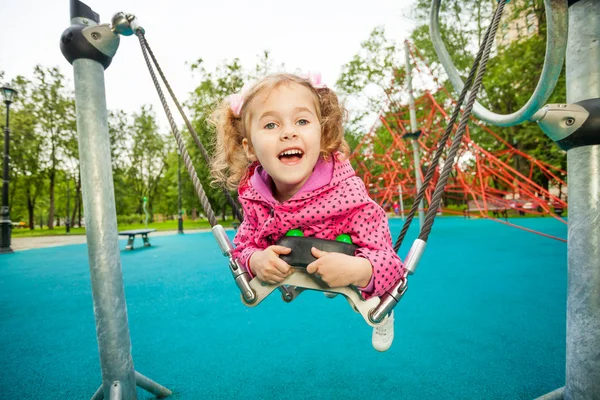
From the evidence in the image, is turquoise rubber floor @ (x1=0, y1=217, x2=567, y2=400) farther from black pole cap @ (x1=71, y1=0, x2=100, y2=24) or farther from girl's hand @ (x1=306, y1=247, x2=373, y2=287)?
black pole cap @ (x1=71, y1=0, x2=100, y2=24)

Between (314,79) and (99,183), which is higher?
(314,79)

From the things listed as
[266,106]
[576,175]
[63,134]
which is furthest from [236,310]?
[63,134]

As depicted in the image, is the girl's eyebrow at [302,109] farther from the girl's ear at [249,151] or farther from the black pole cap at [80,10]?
the black pole cap at [80,10]

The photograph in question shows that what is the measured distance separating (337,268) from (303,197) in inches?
13.0

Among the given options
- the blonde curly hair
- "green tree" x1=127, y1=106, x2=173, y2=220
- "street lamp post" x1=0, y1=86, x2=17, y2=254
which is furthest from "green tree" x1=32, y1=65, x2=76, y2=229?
the blonde curly hair

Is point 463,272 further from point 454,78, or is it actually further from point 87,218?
point 87,218

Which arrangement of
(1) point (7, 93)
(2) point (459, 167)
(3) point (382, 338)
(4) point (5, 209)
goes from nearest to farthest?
(3) point (382, 338), (2) point (459, 167), (1) point (7, 93), (4) point (5, 209)

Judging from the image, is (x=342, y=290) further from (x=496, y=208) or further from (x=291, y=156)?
(x=496, y=208)

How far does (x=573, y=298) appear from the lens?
4.16ft

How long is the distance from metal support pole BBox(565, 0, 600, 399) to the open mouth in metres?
1.07

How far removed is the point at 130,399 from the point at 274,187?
3.91 ft

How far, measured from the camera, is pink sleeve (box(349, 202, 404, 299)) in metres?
1.12

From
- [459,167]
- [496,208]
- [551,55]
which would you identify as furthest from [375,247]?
[496,208]

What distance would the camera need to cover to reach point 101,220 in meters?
1.46
